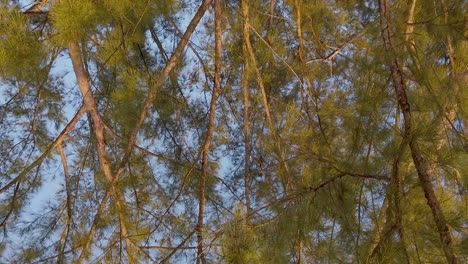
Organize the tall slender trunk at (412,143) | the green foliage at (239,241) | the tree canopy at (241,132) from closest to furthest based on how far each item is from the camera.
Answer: the tall slender trunk at (412,143) < the tree canopy at (241,132) < the green foliage at (239,241)

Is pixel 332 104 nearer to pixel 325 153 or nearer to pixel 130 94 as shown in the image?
pixel 325 153

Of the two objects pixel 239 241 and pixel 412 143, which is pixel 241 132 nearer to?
pixel 239 241

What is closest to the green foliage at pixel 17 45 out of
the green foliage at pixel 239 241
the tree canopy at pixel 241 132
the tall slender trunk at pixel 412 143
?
the tree canopy at pixel 241 132

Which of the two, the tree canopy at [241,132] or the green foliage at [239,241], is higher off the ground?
the tree canopy at [241,132]

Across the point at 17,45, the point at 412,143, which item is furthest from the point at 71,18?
the point at 412,143

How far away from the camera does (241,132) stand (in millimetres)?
1659

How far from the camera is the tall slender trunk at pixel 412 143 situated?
2.47 ft

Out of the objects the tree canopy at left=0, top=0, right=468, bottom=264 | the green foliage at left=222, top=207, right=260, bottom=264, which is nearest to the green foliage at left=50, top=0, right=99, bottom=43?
the tree canopy at left=0, top=0, right=468, bottom=264

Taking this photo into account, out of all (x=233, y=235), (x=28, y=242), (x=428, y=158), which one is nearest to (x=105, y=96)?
(x=28, y=242)

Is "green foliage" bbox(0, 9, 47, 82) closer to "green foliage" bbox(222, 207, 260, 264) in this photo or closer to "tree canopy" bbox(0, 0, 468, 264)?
"tree canopy" bbox(0, 0, 468, 264)

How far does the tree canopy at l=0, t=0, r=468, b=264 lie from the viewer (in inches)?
35.2

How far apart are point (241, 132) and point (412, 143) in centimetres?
88

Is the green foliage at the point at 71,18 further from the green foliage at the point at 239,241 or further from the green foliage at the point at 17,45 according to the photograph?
the green foliage at the point at 239,241

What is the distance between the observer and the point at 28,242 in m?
1.59
